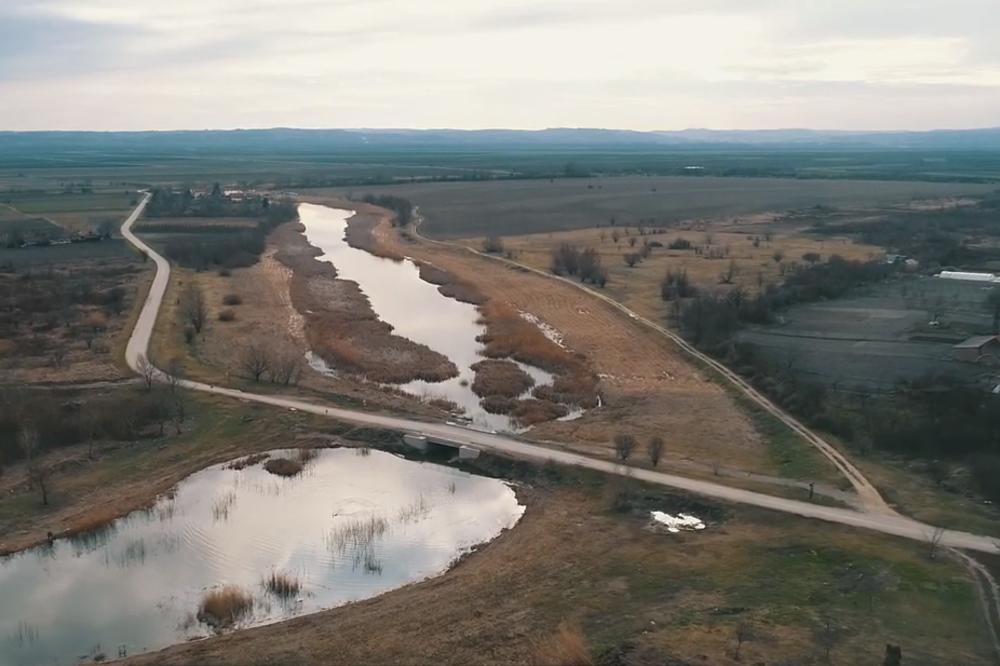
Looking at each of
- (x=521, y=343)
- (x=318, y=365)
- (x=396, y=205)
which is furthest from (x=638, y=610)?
(x=396, y=205)

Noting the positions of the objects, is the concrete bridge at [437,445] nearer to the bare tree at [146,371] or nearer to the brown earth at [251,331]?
the brown earth at [251,331]

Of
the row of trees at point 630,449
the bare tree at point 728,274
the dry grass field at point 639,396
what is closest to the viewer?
the row of trees at point 630,449

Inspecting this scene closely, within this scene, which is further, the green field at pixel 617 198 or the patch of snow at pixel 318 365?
the green field at pixel 617 198

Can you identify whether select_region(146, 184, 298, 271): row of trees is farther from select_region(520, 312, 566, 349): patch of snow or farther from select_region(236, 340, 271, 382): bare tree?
select_region(236, 340, 271, 382): bare tree

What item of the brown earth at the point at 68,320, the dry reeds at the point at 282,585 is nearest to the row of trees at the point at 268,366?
the brown earth at the point at 68,320

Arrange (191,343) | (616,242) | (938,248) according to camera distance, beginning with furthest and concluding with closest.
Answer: (616,242)
(938,248)
(191,343)

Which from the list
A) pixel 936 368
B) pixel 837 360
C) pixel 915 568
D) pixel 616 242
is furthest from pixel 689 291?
pixel 915 568

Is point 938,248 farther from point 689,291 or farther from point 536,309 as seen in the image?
point 536,309
